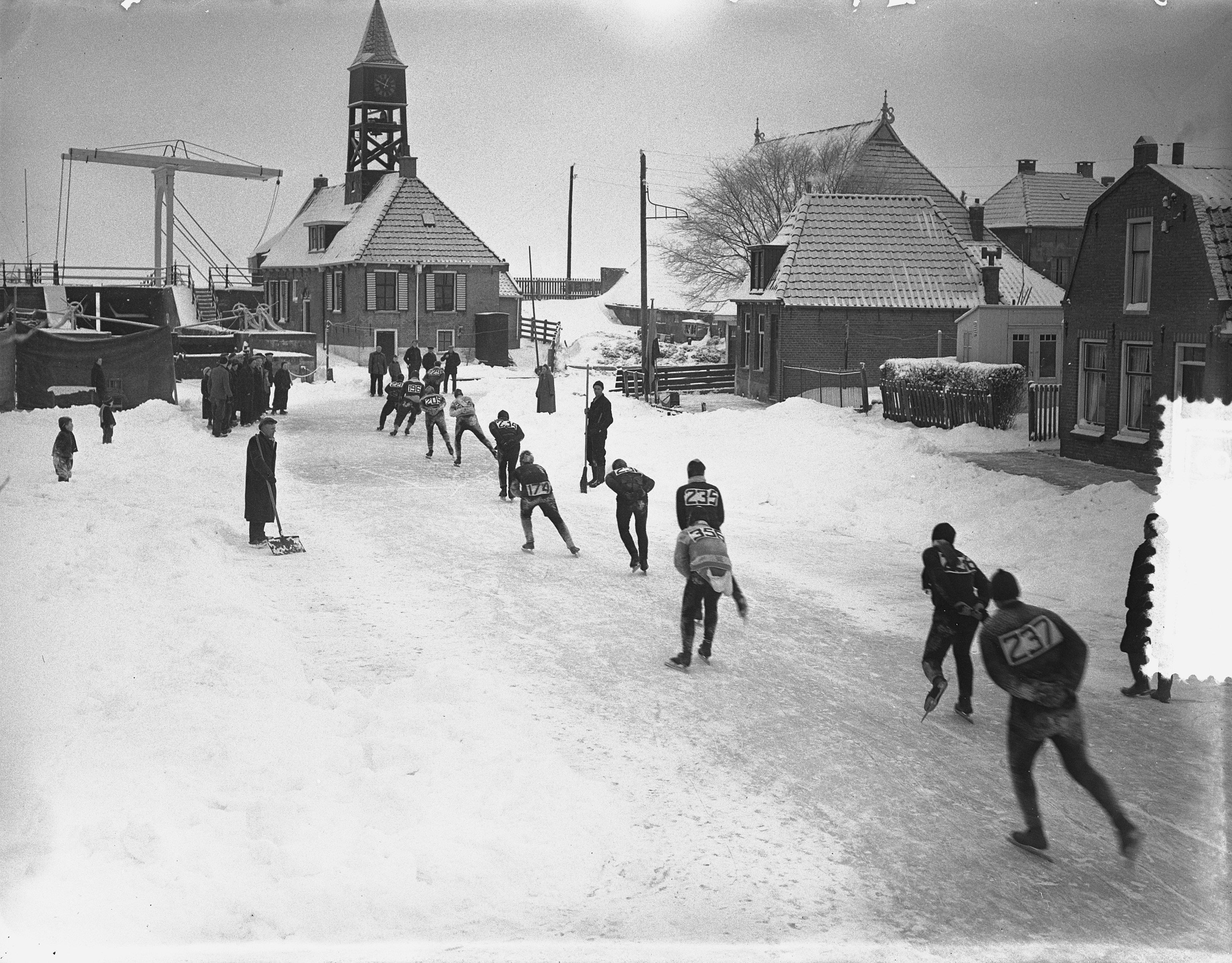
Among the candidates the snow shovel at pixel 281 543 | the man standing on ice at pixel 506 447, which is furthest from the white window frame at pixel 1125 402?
the snow shovel at pixel 281 543

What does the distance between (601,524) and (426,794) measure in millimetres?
10835

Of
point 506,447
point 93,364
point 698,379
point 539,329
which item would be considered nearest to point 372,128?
point 539,329

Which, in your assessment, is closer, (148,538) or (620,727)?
(620,727)

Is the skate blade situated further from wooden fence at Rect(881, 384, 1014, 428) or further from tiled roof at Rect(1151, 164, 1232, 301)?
wooden fence at Rect(881, 384, 1014, 428)

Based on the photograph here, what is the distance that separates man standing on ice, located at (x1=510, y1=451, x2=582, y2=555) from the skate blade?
9360 millimetres

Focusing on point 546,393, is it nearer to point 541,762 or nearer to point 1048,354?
point 1048,354

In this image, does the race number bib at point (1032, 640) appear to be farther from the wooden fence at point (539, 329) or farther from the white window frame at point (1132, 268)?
the wooden fence at point (539, 329)

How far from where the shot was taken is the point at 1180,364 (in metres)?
20.0

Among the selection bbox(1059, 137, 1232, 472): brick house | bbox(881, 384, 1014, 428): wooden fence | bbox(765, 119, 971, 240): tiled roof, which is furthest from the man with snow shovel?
bbox(765, 119, 971, 240): tiled roof

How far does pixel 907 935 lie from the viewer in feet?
21.7

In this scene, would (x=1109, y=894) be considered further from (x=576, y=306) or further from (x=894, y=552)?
(x=576, y=306)

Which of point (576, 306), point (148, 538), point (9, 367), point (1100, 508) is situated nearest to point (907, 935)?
point (148, 538)

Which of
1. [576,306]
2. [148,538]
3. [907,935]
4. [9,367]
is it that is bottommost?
[907,935]

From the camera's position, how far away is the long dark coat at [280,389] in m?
34.2
